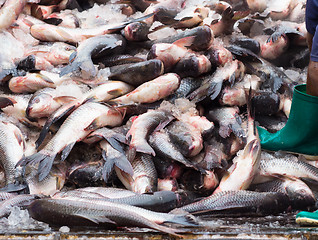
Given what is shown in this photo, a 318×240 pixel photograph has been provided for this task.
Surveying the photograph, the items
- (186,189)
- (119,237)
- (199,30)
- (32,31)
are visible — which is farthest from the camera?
(32,31)

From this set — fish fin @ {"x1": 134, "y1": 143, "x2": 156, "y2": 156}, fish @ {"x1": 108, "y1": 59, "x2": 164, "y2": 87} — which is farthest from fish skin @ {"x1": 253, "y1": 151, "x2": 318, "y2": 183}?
fish @ {"x1": 108, "y1": 59, "x2": 164, "y2": 87}

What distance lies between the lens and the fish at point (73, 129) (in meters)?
3.06

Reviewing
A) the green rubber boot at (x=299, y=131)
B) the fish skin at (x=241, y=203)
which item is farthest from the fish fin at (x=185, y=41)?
the fish skin at (x=241, y=203)

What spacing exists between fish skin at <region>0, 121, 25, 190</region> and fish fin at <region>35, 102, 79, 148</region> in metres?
0.16

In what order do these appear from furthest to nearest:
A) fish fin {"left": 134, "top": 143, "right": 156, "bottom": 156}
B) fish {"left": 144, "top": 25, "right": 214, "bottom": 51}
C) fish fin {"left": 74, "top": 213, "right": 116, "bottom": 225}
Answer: fish {"left": 144, "top": 25, "right": 214, "bottom": 51}
fish fin {"left": 134, "top": 143, "right": 156, "bottom": 156}
fish fin {"left": 74, "top": 213, "right": 116, "bottom": 225}

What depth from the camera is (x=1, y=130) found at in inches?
134

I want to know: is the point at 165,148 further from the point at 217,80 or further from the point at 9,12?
the point at 9,12

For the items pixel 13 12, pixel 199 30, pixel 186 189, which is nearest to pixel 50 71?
pixel 13 12

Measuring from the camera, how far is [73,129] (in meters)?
3.28

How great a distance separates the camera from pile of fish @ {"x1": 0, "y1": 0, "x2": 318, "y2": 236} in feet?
8.89

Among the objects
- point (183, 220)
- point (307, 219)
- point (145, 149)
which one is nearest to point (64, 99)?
point (145, 149)

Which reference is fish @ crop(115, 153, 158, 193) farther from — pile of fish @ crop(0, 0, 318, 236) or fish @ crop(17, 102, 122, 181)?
fish @ crop(17, 102, 122, 181)

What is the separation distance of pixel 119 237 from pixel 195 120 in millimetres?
1683

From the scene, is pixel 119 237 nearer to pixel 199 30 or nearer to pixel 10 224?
pixel 10 224
